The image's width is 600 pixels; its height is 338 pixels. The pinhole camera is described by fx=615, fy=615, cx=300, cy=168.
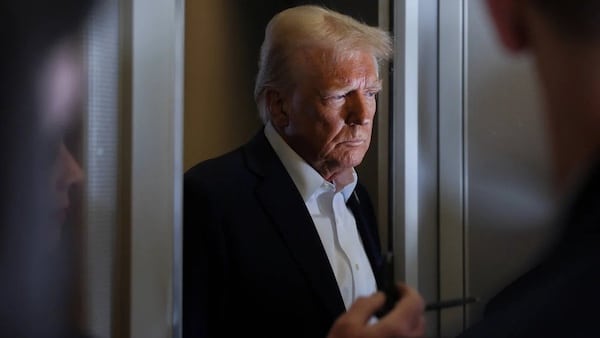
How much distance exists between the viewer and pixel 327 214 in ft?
2.46

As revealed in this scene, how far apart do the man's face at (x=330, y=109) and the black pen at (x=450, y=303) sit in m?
0.20

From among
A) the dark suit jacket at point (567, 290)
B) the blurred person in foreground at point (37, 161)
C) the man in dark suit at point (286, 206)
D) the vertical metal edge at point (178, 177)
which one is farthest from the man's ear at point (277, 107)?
the dark suit jacket at point (567, 290)

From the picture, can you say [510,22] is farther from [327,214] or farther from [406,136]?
[327,214]

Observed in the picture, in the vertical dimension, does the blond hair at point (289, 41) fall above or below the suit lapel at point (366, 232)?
above

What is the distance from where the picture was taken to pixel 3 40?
0.69 m

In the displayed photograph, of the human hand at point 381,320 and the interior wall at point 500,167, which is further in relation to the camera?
the interior wall at point 500,167

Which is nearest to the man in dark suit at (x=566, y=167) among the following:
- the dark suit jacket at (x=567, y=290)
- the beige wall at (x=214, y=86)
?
the dark suit jacket at (x=567, y=290)

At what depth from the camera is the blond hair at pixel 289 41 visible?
0.73 meters

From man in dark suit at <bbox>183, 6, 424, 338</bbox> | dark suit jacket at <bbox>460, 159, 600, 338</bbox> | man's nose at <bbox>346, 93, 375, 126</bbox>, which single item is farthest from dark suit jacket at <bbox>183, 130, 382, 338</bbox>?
dark suit jacket at <bbox>460, 159, 600, 338</bbox>

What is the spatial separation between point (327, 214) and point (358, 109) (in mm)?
134

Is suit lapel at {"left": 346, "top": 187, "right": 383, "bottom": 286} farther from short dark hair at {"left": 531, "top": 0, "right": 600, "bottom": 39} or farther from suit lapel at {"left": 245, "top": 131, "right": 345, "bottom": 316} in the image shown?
short dark hair at {"left": 531, "top": 0, "right": 600, "bottom": 39}

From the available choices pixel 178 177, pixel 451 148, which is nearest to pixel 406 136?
pixel 451 148

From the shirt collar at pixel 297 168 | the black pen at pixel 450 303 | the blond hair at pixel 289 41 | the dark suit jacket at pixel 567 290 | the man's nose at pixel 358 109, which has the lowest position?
the black pen at pixel 450 303

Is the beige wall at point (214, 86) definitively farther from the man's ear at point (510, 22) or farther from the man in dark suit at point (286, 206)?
the man's ear at point (510, 22)
